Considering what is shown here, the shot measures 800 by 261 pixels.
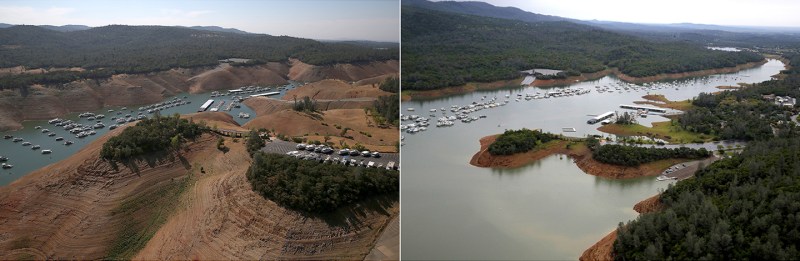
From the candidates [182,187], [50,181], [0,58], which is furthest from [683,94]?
[0,58]

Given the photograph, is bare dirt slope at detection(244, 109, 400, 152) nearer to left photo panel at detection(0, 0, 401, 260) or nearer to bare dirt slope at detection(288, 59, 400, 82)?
left photo panel at detection(0, 0, 401, 260)

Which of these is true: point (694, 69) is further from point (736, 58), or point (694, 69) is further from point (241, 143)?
point (241, 143)

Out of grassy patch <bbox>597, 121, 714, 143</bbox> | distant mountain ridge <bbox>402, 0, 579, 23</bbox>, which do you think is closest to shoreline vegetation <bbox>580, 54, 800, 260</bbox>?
grassy patch <bbox>597, 121, 714, 143</bbox>

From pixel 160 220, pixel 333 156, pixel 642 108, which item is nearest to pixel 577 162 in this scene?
pixel 333 156

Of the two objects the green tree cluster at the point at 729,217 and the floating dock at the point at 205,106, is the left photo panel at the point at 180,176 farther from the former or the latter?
the green tree cluster at the point at 729,217

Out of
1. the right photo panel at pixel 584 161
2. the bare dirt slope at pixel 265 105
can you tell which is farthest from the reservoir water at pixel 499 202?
the bare dirt slope at pixel 265 105
